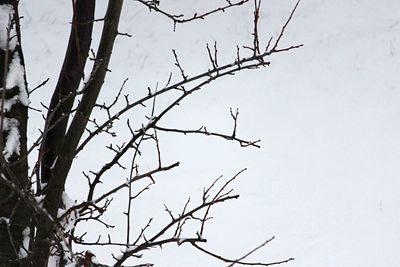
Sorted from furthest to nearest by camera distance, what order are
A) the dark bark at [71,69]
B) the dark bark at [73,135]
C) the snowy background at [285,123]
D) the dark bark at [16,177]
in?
the snowy background at [285,123]
the dark bark at [71,69]
the dark bark at [16,177]
the dark bark at [73,135]

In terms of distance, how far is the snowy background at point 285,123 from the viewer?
5777 mm

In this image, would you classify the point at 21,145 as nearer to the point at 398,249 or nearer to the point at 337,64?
the point at 398,249

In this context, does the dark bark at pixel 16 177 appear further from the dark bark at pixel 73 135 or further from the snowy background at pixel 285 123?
the snowy background at pixel 285 123

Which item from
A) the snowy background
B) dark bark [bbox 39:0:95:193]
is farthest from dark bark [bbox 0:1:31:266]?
the snowy background

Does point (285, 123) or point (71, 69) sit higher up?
point (285, 123)

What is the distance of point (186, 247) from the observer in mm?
5668

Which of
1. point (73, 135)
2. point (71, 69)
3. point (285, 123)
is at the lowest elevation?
point (73, 135)

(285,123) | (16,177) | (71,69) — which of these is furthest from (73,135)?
(285,123)

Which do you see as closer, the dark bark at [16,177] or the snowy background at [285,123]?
the dark bark at [16,177]

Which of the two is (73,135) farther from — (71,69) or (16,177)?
(71,69)

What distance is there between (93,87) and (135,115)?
6.72m

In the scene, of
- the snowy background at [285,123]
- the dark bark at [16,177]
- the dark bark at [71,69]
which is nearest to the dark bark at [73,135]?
the dark bark at [16,177]

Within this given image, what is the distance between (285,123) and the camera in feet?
25.5

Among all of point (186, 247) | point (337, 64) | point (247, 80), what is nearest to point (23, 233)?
point (186, 247)
